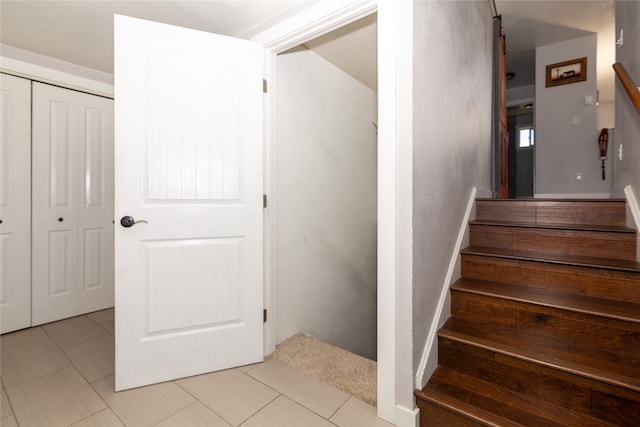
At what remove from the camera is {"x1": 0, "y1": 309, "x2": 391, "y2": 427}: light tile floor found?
138 centimetres

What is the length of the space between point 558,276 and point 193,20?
269 centimetres

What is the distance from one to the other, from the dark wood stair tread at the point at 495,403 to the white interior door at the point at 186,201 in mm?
1113

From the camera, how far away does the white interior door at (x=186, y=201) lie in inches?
62.9

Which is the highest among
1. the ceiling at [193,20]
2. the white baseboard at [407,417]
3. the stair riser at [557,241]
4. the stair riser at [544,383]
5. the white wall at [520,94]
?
the white wall at [520,94]

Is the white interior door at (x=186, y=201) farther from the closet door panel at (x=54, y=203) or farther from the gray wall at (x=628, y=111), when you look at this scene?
the gray wall at (x=628, y=111)

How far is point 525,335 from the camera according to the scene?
1458mm

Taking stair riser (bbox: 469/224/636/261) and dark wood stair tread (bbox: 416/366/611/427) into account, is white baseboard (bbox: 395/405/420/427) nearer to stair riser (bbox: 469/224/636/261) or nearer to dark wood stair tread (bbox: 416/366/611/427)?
dark wood stair tread (bbox: 416/366/611/427)

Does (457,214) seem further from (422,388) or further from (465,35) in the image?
(465,35)

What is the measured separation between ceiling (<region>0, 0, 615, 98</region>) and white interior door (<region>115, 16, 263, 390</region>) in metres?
0.21

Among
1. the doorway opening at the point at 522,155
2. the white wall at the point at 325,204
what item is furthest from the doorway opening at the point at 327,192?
the doorway opening at the point at 522,155

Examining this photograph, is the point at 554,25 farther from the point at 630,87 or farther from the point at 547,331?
the point at 547,331

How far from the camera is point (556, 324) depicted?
4.60 ft

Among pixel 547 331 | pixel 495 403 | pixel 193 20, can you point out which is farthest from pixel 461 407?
pixel 193 20

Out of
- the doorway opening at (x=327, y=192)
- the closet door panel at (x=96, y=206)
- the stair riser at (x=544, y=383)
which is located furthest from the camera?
the closet door panel at (x=96, y=206)
